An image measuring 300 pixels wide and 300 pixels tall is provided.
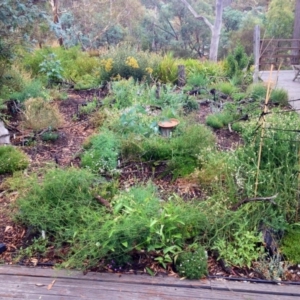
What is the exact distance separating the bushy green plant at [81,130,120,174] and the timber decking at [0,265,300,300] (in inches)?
51.0

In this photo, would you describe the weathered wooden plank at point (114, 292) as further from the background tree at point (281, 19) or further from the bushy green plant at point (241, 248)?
the background tree at point (281, 19)

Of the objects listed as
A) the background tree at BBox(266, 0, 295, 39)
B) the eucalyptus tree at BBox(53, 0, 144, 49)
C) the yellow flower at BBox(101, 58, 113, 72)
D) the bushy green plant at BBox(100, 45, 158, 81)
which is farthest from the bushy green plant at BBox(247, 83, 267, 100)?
the eucalyptus tree at BBox(53, 0, 144, 49)

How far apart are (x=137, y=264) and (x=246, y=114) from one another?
326 cm

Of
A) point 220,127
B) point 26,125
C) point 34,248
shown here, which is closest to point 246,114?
point 220,127

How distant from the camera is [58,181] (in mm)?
2789

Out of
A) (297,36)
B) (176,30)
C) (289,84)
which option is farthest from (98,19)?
(289,84)

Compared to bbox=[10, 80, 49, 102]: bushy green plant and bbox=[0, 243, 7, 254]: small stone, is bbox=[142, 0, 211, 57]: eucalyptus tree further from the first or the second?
bbox=[0, 243, 7, 254]: small stone

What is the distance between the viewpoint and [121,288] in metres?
2.13

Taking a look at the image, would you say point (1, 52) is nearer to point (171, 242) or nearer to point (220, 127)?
point (220, 127)

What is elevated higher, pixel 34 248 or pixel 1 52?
pixel 1 52

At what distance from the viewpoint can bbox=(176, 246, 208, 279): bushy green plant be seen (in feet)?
7.23

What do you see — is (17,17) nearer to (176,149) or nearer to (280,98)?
(176,149)

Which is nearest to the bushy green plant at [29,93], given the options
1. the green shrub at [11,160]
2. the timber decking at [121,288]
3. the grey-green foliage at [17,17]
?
the grey-green foliage at [17,17]

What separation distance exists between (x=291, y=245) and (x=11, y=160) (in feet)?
8.29
